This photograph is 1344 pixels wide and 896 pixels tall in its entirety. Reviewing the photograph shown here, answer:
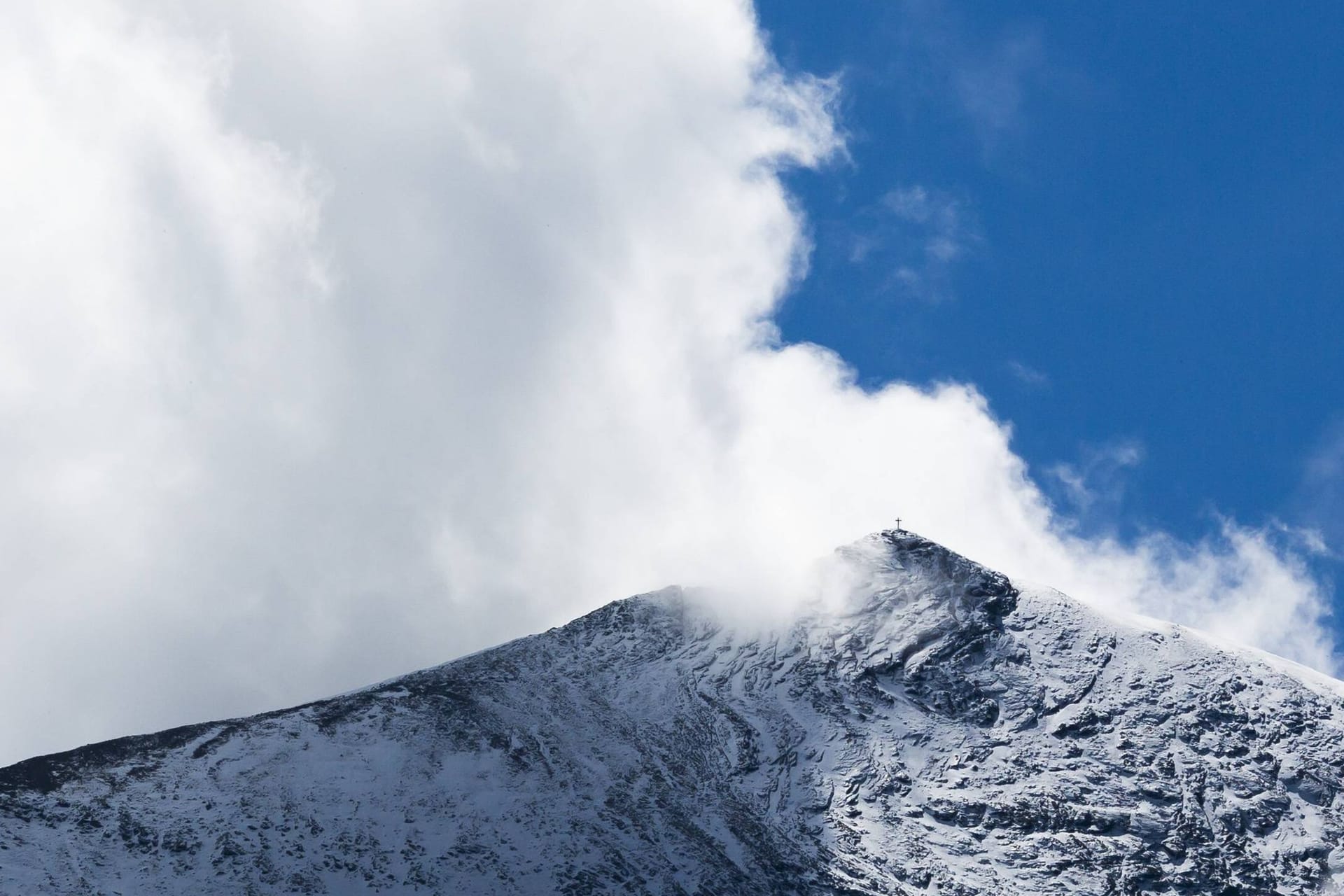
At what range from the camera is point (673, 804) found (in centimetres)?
17950

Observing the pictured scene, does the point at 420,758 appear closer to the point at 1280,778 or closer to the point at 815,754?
the point at 815,754

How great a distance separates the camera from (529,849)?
167875 mm

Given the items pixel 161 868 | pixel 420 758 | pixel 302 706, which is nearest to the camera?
pixel 161 868

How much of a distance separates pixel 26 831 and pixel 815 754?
88.0m

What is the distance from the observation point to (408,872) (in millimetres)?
162125

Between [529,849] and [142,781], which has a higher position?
[142,781]

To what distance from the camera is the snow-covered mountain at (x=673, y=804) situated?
531ft

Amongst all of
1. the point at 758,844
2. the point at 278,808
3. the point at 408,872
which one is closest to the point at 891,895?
the point at 758,844

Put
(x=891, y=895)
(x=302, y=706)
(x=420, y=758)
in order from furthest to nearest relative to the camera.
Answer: (x=302, y=706) → (x=420, y=758) → (x=891, y=895)

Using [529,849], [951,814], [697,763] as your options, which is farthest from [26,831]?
[951,814]

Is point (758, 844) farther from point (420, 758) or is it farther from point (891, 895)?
point (420, 758)

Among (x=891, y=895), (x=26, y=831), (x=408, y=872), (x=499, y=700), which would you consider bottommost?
(x=891, y=895)

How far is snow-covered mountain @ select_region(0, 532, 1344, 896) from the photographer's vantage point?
16200cm

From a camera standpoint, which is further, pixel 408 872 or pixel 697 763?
pixel 697 763
